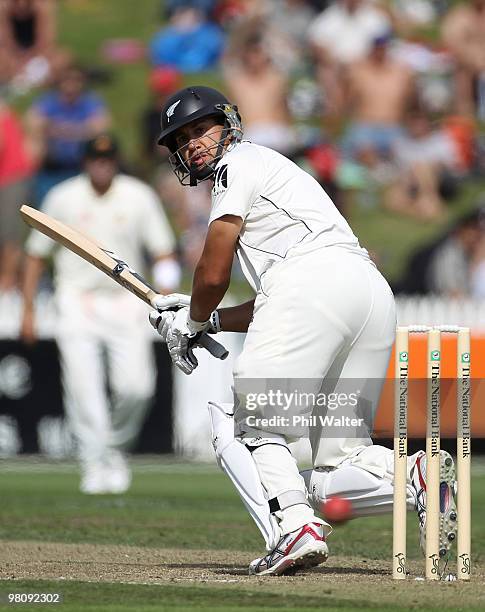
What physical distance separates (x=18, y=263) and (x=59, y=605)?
841 cm

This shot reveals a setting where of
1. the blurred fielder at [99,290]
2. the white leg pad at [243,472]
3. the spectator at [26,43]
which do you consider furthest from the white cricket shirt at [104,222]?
the spectator at [26,43]

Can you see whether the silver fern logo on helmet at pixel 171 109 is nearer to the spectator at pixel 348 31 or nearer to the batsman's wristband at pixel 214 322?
the batsman's wristband at pixel 214 322

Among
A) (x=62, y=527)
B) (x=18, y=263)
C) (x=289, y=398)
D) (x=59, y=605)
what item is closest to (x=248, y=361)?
(x=289, y=398)

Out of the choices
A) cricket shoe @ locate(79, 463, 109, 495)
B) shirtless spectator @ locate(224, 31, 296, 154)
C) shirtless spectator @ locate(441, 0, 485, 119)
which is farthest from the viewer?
shirtless spectator @ locate(441, 0, 485, 119)

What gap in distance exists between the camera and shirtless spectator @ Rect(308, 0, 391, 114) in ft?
46.1

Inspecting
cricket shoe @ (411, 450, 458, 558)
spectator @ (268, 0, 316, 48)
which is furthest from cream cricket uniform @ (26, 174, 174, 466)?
spectator @ (268, 0, 316, 48)

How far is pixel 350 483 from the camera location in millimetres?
4719

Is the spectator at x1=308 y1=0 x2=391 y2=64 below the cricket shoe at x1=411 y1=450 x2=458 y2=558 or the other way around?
the other way around

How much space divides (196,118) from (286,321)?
0.81m

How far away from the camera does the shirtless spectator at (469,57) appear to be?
14148 mm

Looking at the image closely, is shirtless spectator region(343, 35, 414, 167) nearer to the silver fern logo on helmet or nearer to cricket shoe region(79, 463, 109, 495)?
cricket shoe region(79, 463, 109, 495)

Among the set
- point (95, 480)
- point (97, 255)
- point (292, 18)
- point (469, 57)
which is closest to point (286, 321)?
point (97, 255)

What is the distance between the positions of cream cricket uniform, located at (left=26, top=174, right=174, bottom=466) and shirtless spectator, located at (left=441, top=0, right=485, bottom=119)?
234 inches

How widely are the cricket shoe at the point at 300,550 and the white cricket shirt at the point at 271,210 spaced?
2.89 ft
